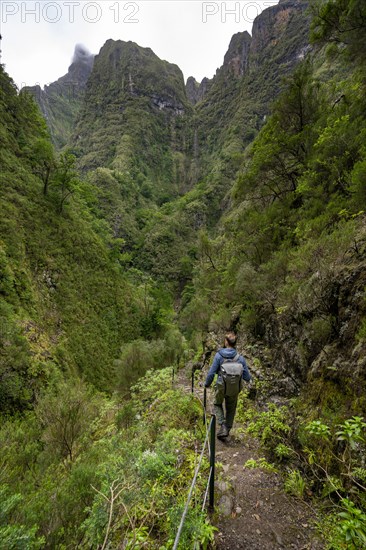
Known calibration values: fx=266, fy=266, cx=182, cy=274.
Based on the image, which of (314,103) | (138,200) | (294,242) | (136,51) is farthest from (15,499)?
(136,51)

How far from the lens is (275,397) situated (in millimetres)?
5590

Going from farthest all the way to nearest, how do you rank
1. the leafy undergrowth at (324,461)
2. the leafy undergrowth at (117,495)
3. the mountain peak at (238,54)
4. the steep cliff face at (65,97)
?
the steep cliff face at (65,97), the mountain peak at (238,54), the leafy undergrowth at (117,495), the leafy undergrowth at (324,461)

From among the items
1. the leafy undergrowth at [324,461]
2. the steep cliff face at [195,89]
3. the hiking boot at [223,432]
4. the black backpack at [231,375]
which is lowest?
the hiking boot at [223,432]

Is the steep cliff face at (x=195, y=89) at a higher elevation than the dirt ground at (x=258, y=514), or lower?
higher

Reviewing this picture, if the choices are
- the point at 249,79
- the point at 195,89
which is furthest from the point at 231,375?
the point at 195,89

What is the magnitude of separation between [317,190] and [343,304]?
5.29 meters

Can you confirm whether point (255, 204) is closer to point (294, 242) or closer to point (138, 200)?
point (294, 242)

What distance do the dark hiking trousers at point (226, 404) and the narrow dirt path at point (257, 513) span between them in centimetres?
56

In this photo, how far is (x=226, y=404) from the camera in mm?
4324

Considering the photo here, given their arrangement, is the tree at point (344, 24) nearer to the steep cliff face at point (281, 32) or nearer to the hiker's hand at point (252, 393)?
the hiker's hand at point (252, 393)

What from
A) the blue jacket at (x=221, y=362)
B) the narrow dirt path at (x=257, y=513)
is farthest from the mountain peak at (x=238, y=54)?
the narrow dirt path at (x=257, y=513)

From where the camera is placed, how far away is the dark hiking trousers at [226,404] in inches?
165

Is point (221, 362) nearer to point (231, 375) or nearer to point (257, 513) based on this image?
point (231, 375)

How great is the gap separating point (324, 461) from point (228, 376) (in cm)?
149
